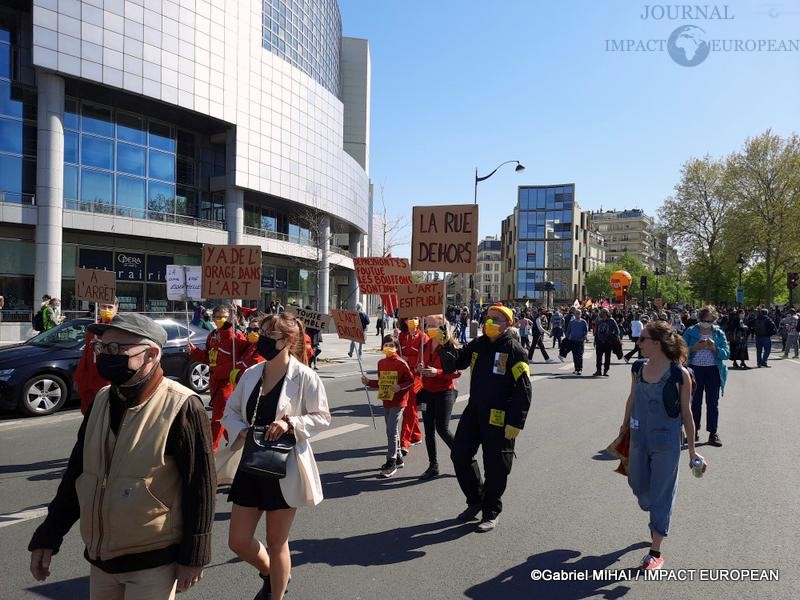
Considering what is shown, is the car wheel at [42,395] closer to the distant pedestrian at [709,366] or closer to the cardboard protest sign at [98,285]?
the cardboard protest sign at [98,285]

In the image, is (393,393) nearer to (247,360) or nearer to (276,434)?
(247,360)

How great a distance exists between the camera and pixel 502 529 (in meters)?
4.79

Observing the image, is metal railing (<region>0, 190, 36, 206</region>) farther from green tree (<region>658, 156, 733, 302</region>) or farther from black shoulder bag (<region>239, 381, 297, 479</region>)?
green tree (<region>658, 156, 733, 302</region>)

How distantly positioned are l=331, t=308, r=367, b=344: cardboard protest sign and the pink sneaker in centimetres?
438

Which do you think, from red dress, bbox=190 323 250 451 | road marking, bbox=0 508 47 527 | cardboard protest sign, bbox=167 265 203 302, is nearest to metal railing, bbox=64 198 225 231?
cardboard protest sign, bbox=167 265 203 302

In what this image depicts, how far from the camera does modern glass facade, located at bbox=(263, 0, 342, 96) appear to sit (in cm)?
3759

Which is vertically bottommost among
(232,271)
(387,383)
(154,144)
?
(387,383)

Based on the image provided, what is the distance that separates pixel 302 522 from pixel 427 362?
258cm

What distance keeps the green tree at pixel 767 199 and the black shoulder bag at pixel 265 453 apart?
161ft

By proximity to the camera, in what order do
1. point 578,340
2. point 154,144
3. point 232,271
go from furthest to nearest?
point 154,144, point 578,340, point 232,271

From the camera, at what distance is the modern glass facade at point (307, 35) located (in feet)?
123

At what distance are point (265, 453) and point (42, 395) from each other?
794cm

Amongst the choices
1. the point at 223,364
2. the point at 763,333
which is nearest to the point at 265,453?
the point at 223,364

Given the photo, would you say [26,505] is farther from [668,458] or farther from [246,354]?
[668,458]
